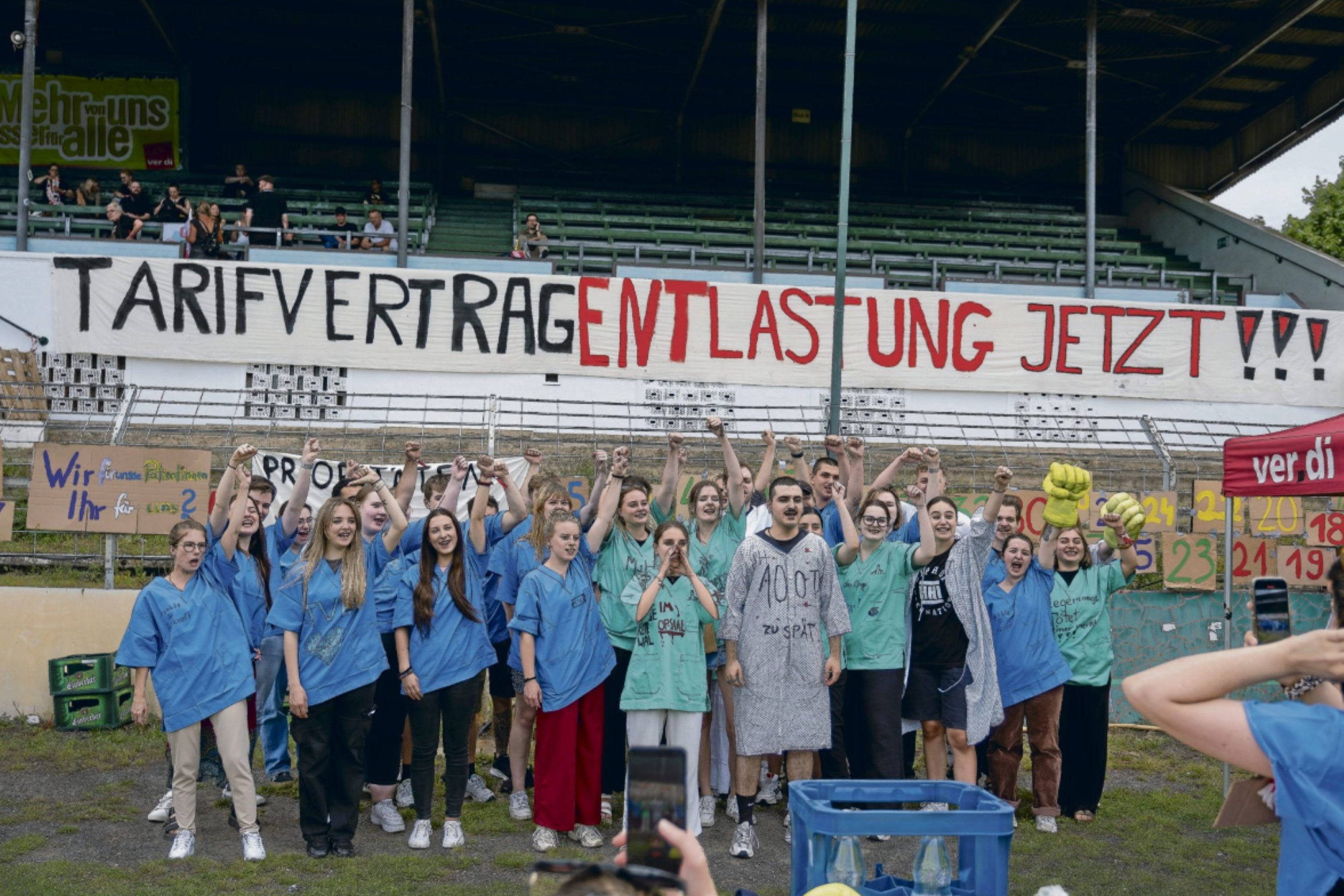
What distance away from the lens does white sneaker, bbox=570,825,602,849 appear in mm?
6164

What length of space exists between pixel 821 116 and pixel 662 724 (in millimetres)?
22174

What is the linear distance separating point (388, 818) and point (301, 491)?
1.91m

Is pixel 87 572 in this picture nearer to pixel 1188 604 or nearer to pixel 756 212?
pixel 1188 604

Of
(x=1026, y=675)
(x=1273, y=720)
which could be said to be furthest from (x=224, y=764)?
(x=1273, y=720)

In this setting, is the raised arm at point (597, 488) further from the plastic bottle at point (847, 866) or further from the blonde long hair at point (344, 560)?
the plastic bottle at point (847, 866)

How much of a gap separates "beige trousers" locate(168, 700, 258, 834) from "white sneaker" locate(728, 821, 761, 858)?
8.23 feet

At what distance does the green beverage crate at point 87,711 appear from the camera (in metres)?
8.24

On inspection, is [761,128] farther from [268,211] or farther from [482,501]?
[482,501]

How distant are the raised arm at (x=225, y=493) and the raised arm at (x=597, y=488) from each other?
75.1 inches

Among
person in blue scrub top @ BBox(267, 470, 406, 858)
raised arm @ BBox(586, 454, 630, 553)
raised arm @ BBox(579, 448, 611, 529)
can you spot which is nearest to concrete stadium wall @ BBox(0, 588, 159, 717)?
person in blue scrub top @ BBox(267, 470, 406, 858)

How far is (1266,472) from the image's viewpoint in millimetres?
6762

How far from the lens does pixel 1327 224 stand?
109 feet

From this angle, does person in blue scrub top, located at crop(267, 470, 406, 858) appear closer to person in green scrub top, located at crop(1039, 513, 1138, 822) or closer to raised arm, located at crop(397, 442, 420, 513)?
raised arm, located at crop(397, 442, 420, 513)

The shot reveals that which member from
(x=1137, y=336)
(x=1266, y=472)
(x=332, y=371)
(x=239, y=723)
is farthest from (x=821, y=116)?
(x=239, y=723)
